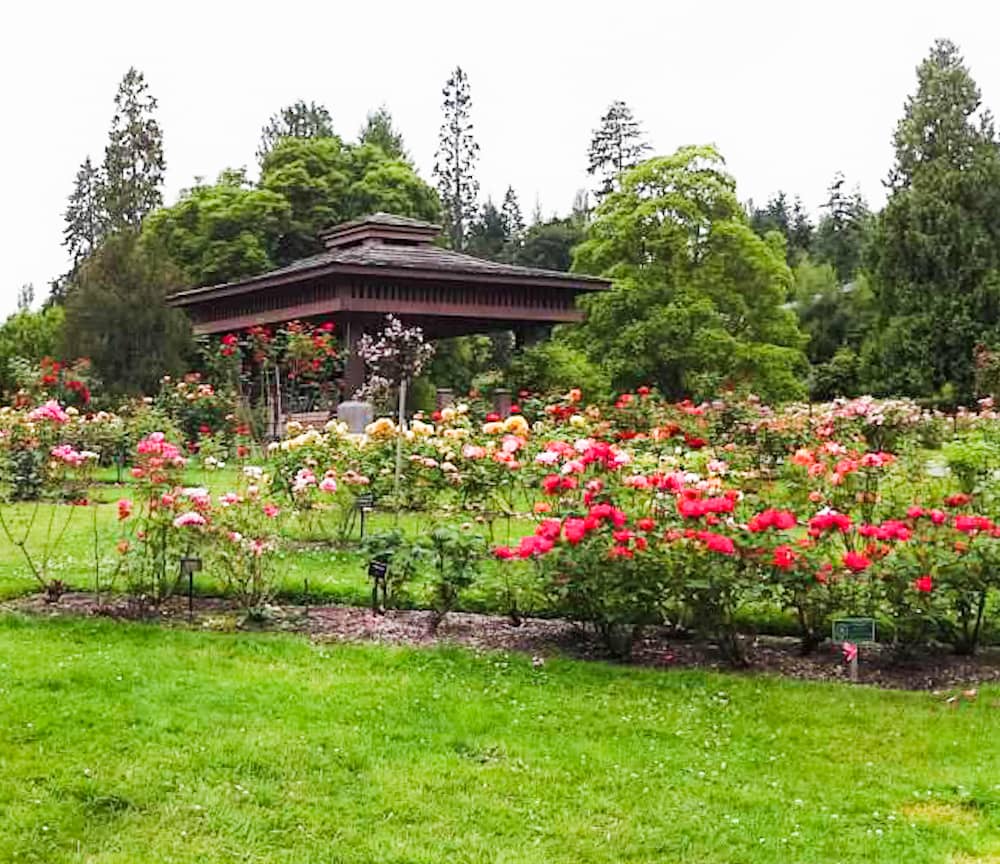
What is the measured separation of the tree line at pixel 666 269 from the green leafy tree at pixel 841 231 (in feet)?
16.1

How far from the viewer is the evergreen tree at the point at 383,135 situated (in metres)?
45.3

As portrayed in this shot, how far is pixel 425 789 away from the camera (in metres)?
4.42

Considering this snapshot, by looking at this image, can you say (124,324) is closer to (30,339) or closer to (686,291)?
(30,339)

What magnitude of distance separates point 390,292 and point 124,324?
5133 millimetres

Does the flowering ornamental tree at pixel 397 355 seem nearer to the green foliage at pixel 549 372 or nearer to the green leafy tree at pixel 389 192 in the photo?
the green foliage at pixel 549 372

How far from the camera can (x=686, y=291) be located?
28172 mm

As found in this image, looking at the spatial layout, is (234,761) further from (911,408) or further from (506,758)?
(911,408)

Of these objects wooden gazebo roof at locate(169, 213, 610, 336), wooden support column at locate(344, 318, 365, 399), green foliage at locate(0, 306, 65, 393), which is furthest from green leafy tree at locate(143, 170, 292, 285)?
wooden support column at locate(344, 318, 365, 399)

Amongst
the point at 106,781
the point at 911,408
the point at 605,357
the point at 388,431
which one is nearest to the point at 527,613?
the point at 106,781

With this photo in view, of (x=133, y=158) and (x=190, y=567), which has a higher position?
(x=133, y=158)

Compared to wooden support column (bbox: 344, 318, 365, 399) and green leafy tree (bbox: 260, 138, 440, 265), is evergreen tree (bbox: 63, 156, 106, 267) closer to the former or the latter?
green leafy tree (bbox: 260, 138, 440, 265)

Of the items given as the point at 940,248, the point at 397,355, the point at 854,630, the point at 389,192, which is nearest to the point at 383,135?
the point at 389,192

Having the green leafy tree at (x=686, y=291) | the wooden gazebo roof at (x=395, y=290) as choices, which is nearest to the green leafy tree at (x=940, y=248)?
the green leafy tree at (x=686, y=291)

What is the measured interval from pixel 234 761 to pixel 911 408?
1024cm
